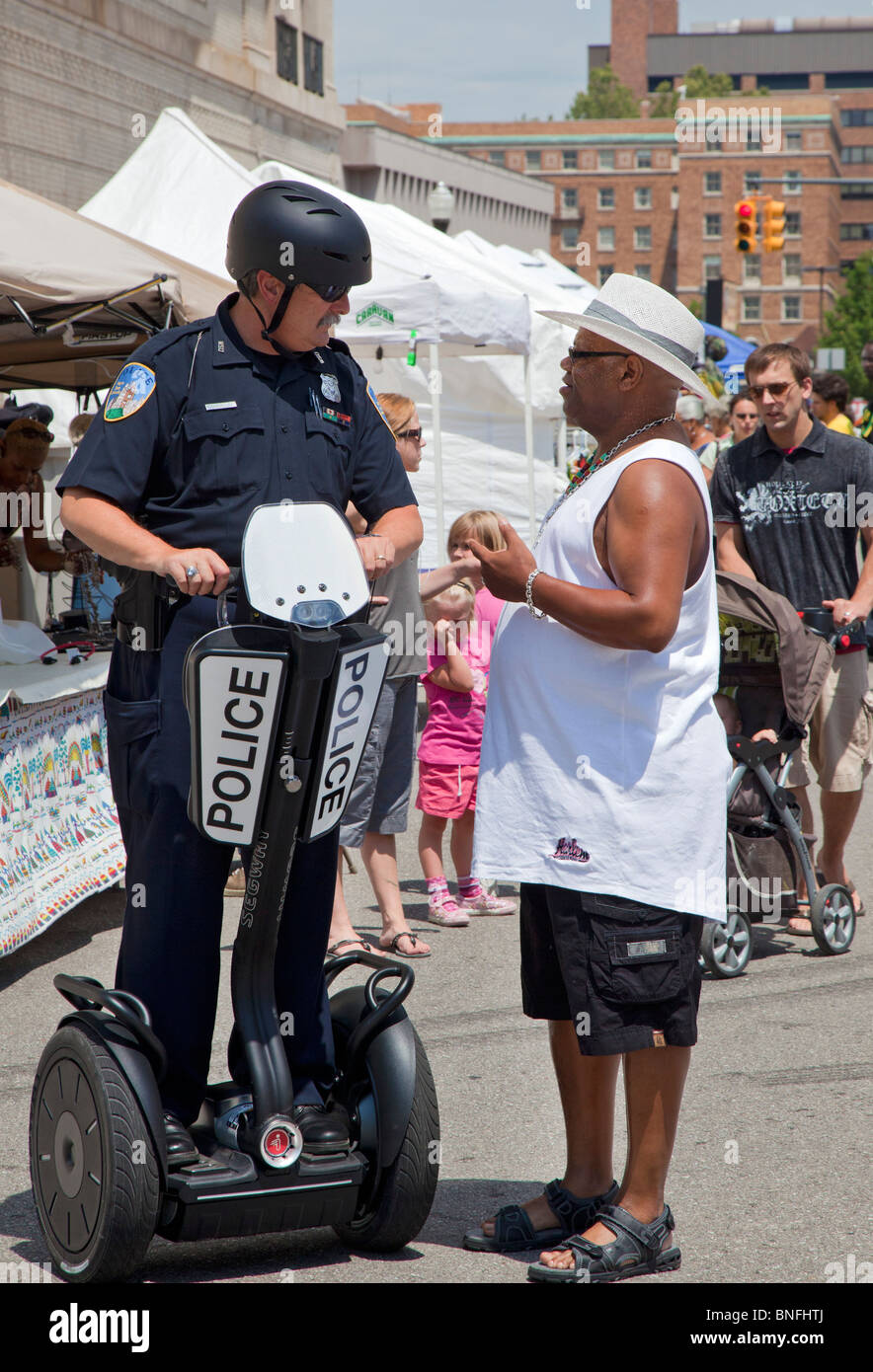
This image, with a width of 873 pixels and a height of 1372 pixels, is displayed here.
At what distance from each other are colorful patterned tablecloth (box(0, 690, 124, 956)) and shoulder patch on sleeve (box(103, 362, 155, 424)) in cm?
291

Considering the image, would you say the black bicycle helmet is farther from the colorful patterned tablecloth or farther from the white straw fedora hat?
the colorful patterned tablecloth

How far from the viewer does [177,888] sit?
10.5ft

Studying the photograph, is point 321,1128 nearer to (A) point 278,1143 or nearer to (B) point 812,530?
(A) point 278,1143

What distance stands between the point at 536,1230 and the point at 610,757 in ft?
3.47

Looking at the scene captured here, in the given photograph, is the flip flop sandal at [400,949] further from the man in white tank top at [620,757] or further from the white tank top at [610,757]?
the white tank top at [610,757]

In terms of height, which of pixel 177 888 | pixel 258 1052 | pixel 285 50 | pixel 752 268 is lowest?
pixel 258 1052

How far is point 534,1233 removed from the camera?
11.4 feet

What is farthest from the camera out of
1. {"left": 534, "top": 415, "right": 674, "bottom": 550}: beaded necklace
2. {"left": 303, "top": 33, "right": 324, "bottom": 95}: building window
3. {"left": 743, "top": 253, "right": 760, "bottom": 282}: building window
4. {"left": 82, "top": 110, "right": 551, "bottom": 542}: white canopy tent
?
{"left": 743, "top": 253, "right": 760, "bottom": 282}: building window

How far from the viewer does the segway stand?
9.90 ft

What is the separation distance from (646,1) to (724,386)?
154 m

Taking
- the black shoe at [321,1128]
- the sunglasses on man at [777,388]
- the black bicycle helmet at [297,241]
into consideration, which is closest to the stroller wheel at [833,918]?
the sunglasses on man at [777,388]

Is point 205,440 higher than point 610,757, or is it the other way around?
point 205,440

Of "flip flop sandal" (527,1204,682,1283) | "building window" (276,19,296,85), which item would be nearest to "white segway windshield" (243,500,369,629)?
"flip flop sandal" (527,1204,682,1283)

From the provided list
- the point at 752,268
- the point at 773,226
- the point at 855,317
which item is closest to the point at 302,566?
the point at 773,226
